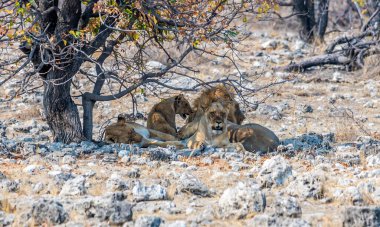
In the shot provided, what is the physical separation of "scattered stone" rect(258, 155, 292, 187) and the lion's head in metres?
3.75

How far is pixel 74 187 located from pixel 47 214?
1.12 m

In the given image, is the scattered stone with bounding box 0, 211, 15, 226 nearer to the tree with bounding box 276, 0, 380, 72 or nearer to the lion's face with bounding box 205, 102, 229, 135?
the lion's face with bounding box 205, 102, 229, 135

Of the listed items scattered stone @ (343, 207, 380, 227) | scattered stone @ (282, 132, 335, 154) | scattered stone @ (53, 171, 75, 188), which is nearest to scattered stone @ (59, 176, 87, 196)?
scattered stone @ (53, 171, 75, 188)

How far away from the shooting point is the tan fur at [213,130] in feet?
43.4

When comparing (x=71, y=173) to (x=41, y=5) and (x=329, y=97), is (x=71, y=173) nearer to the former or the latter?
(x=41, y=5)

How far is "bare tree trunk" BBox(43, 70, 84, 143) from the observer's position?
12859 mm

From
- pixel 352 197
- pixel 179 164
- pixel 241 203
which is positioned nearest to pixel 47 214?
pixel 241 203

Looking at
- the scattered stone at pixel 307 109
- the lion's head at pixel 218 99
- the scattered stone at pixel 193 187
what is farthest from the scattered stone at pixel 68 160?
the scattered stone at pixel 307 109

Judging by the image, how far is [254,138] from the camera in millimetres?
13375

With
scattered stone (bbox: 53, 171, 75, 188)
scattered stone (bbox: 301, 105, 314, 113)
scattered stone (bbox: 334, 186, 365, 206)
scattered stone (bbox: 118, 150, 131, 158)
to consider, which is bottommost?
scattered stone (bbox: 334, 186, 365, 206)

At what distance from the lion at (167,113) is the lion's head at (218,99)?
0.34 meters

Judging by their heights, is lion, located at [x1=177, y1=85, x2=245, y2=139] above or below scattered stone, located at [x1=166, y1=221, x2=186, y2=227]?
above

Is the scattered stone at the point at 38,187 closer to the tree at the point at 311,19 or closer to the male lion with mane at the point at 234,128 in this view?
the male lion with mane at the point at 234,128

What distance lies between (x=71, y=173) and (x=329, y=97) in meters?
9.73
